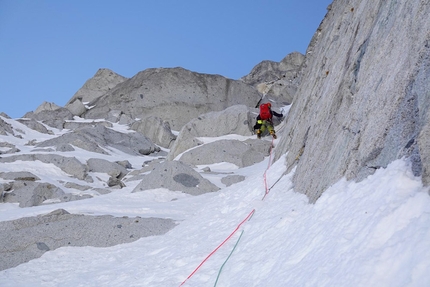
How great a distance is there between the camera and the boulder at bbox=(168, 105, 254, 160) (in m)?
29.4

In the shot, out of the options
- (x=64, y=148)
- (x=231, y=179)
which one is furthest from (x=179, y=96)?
(x=231, y=179)

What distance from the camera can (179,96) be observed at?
5631cm

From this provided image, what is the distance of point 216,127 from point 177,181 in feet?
37.7

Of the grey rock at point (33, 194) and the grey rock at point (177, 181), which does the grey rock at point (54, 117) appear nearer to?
the grey rock at point (33, 194)

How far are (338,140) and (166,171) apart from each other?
1230cm

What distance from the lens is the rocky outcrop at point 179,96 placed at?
183 feet

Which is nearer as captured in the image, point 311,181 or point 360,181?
point 360,181

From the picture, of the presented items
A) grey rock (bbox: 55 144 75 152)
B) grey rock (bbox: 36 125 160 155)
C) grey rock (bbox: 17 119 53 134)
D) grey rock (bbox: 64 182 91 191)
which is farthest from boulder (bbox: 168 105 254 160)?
grey rock (bbox: 17 119 53 134)

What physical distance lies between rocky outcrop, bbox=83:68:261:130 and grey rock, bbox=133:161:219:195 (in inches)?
1402

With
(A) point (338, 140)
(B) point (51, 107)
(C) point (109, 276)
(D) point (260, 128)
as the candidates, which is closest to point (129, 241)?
(C) point (109, 276)

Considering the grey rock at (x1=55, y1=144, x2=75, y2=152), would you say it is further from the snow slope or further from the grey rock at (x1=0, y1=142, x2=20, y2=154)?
the snow slope

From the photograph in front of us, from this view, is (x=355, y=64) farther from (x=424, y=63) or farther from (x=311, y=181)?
(x=424, y=63)

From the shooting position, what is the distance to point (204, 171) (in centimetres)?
2350

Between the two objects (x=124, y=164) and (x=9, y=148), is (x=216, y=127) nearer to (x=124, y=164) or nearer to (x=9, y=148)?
(x=124, y=164)
